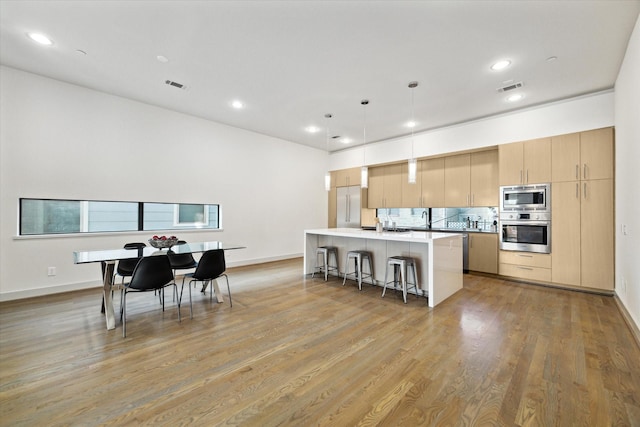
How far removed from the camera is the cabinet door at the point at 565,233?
168 inches

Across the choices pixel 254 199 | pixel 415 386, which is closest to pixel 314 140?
pixel 254 199

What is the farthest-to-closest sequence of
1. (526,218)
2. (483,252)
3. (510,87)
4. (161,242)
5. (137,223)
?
(483,252) → (137,223) → (526,218) → (510,87) → (161,242)

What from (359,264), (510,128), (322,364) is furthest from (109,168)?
(510,128)

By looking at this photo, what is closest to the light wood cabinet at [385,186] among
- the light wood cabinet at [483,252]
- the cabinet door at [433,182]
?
the cabinet door at [433,182]

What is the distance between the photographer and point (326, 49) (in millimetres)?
3197

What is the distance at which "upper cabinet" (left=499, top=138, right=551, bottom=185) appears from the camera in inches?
179

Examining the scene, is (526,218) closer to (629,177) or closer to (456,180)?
(456,180)

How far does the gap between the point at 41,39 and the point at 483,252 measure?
23.5ft

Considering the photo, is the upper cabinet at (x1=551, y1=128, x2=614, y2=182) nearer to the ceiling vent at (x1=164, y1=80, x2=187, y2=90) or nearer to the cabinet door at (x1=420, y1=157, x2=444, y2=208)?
the cabinet door at (x1=420, y1=157, x2=444, y2=208)

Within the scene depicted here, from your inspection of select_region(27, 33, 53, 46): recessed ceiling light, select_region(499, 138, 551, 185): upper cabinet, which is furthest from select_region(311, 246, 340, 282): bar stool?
select_region(27, 33, 53, 46): recessed ceiling light

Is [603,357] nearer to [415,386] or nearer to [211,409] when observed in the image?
[415,386]

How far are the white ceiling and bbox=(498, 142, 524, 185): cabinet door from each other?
0.70 metres

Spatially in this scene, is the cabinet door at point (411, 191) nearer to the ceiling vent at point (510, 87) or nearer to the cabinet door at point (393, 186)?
the cabinet door at point (393, 186)

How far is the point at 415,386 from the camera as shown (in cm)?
193
